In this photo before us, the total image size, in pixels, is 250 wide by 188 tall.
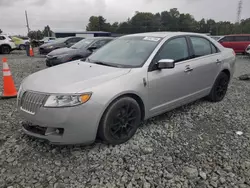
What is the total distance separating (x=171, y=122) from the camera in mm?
3580


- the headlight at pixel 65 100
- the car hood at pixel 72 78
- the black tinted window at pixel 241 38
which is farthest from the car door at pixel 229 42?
the headlight at pixel 65 100

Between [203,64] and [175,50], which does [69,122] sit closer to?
[175,50]

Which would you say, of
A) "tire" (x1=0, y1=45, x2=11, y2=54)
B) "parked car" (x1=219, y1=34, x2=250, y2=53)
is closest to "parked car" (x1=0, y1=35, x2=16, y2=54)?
"tire" (x1=0, y1=45, x2=11, y2=54)

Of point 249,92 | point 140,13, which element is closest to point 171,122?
point 249,92

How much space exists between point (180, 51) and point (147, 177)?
89.2 inches

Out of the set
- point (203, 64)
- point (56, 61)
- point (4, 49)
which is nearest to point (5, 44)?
point (4, 49)

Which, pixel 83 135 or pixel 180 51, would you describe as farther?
pixel 180 51

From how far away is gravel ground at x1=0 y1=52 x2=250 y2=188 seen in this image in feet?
7.36

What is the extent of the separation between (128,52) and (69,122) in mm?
1617

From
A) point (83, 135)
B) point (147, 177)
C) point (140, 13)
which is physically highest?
point (140, 13)

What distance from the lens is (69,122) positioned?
2.37 m

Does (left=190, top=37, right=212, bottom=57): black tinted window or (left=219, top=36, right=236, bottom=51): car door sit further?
(left=219, top=36, right=236, bottom=51): car door

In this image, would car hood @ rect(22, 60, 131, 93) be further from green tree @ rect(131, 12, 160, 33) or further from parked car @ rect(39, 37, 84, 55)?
green tree @ rect(131, 12, 160, 33)

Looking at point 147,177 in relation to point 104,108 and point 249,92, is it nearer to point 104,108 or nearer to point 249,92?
point 104,108
